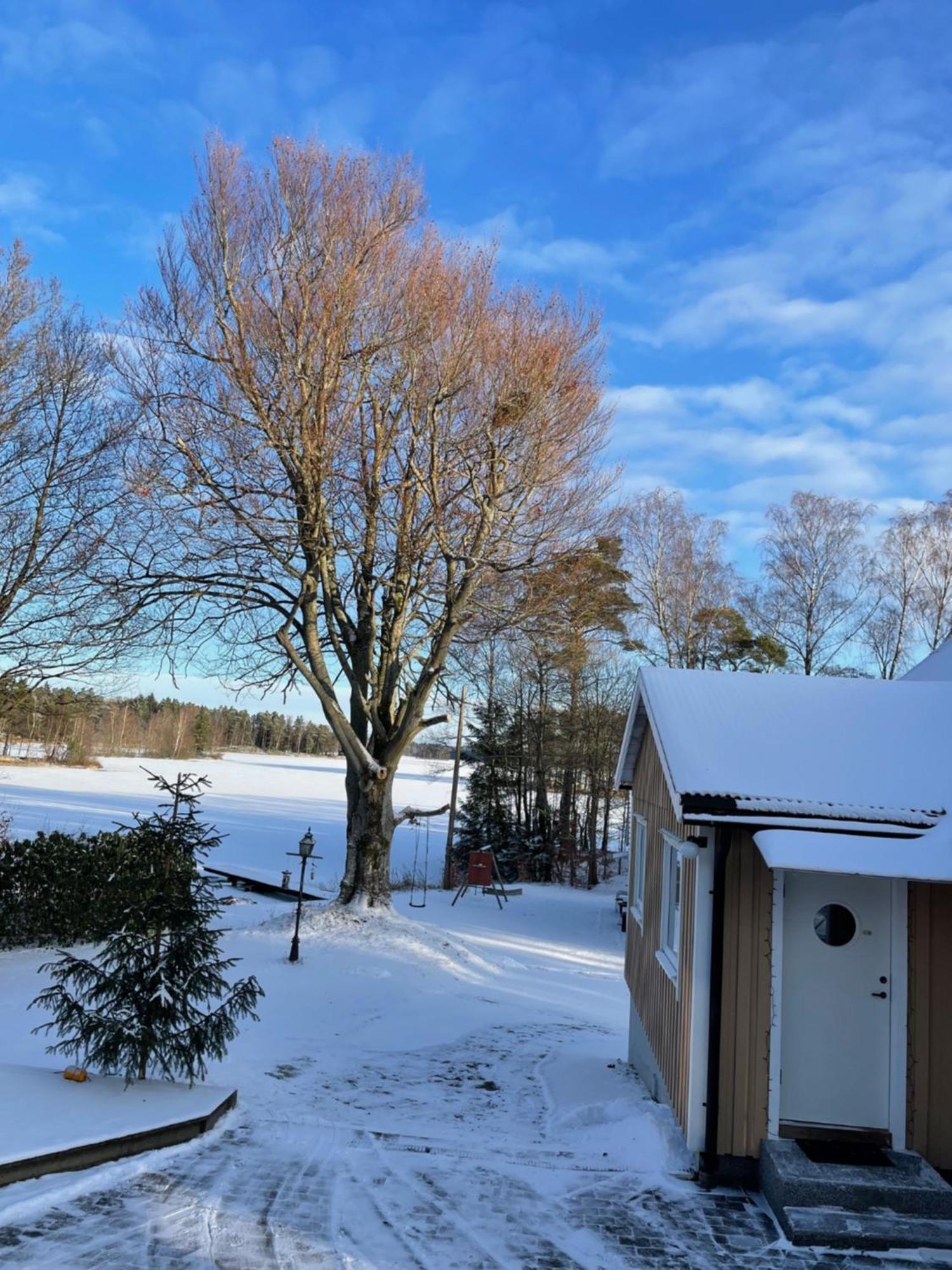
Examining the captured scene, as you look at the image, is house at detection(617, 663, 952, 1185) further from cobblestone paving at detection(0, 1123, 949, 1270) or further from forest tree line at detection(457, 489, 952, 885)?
forest tree line at detection(457, 489, 952, 885)

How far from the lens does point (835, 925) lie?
5.58 metres

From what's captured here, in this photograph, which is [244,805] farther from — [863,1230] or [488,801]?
[863,1230]

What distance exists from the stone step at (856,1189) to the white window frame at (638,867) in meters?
3.80

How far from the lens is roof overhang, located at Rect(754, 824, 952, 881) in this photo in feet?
A: 16.2

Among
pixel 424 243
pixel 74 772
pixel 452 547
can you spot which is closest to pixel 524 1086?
pixel 452 547

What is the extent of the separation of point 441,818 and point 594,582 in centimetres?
3142

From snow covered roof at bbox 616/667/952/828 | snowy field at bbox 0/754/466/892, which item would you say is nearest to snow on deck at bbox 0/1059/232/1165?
snow covered roof at bbox 616/667/952/828

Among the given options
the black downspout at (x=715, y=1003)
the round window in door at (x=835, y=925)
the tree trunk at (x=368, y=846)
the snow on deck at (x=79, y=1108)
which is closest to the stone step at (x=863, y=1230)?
the black downspout at (x=715, y=1003)

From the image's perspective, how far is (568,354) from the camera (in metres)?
13.0

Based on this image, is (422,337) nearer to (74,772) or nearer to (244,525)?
(244,525)

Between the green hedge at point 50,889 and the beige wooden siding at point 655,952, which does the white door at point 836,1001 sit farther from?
the green hedge at point 50,889

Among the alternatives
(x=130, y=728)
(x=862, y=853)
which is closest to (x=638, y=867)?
(x=862, y=853)

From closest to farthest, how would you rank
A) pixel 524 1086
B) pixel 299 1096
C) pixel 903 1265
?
pixel 903 1265 → pixel 299 1096 → pixel 524 1086

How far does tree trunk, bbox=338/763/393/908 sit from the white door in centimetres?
911
